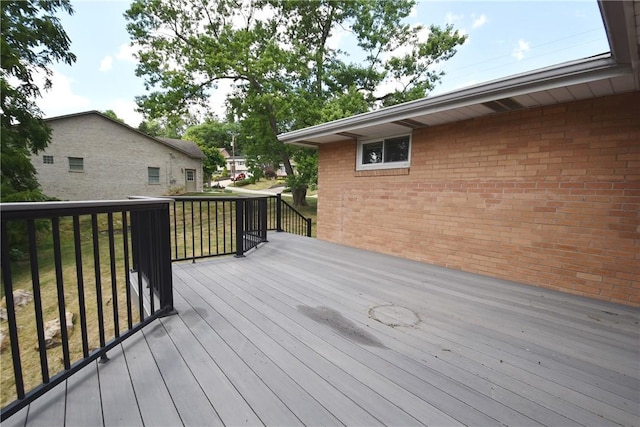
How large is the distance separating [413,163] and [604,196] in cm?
228

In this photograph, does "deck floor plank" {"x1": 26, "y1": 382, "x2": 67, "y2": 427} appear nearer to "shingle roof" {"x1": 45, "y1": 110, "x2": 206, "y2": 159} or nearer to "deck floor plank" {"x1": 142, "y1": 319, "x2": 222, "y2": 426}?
"deck floor plank" {"x1": 142, "y1": 319, "x2": 222, "y2": 426}

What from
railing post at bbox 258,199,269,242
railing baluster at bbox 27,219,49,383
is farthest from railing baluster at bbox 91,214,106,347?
railing post at bbox 258,199,269,242

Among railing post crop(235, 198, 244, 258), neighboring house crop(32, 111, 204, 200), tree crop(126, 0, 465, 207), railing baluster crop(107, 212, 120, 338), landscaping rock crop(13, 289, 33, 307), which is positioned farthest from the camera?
neighboring house crop(32, 111, 204, 200)

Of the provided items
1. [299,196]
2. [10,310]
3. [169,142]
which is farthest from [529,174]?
[169,142]

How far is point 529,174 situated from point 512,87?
→ 44.4 inches

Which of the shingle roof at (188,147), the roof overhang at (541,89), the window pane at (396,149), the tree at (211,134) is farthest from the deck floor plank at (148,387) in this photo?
the tree at (211,134)

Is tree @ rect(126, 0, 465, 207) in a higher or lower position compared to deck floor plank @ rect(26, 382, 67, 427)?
higher

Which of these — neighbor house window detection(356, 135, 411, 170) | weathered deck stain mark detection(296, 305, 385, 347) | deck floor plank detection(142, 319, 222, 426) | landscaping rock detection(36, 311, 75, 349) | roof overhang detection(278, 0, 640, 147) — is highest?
roof overhang detection(278, 0, 640, 147)

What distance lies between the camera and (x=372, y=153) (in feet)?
17.1

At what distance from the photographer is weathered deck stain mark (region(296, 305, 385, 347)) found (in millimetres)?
2029

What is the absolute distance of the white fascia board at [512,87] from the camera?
7.59 ft

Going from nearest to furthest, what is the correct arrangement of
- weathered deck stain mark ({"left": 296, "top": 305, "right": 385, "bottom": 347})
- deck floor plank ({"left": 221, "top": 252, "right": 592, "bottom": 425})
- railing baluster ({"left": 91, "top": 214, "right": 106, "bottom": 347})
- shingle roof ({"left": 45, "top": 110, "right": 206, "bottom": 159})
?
deck floor plank ({"left": 221, "top": 252, "right": 592, "bottom": 425}), railing baluster ({"left": 91, "top": 214, "right": 106, "bottom": 347}), weathered deck stain mark ({"left": 296, "top": 305, "right": 385, "bottom": 347}), shingle roof ({"left": 45, "top": 110, "right": 206, "bottom": 159})

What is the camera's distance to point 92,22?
23.2ft

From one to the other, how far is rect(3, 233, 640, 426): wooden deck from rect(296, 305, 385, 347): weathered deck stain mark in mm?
15
